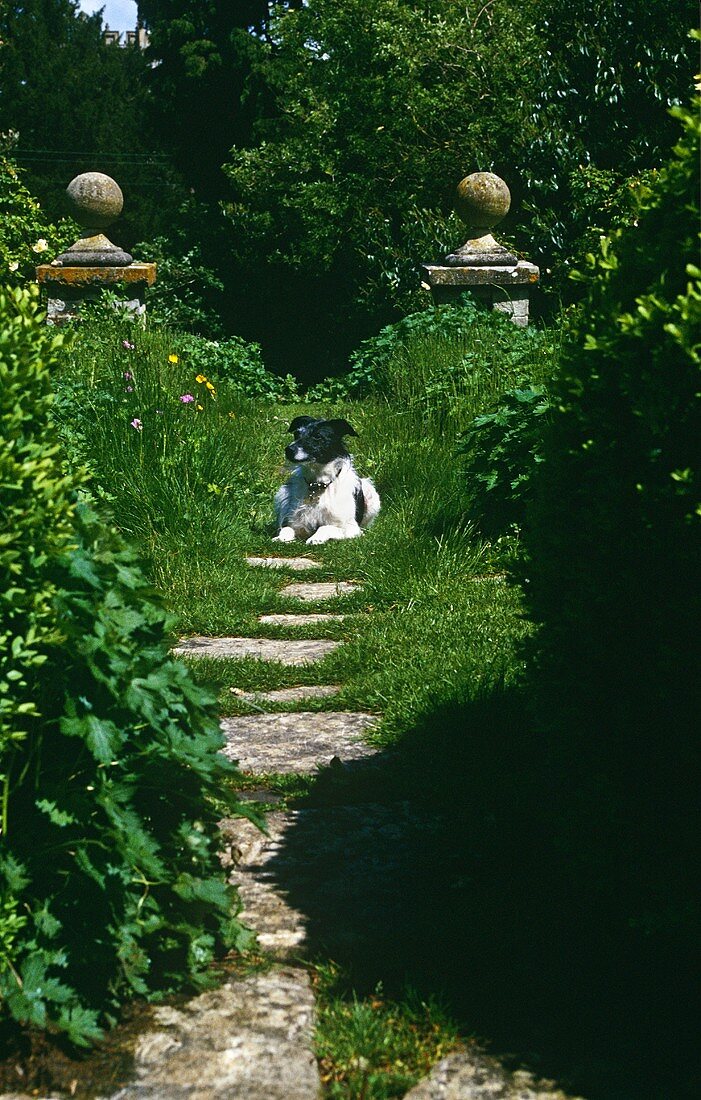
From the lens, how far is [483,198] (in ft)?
39.1

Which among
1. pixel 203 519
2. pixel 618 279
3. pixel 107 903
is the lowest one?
pixel 107 903

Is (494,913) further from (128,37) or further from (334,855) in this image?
(128,37)

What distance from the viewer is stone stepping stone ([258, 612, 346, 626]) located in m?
5.41

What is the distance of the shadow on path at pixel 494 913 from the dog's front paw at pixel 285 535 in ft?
12.3

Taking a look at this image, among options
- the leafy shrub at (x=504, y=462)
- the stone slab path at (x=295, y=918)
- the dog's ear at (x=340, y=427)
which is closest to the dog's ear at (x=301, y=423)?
the dog's ear at (x=340, y=427)

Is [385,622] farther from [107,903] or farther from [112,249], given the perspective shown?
[112,249]

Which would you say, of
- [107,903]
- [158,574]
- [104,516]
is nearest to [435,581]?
[158,574]

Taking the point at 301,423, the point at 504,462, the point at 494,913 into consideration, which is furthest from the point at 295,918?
the point at 301,423

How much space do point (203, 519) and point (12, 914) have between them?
427 cm

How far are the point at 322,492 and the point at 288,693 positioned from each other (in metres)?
3.07

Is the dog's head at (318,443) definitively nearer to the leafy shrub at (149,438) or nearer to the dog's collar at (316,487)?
the dog's collar at (316,487)

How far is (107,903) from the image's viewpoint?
2.43 metres

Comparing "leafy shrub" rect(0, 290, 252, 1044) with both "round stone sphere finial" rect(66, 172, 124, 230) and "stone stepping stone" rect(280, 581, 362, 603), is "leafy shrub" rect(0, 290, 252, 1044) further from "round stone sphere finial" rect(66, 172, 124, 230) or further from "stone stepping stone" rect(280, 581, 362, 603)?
"round stone sphere finial" rect(66, 172, 124, 230)

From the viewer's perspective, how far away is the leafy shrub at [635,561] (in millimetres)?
2430
